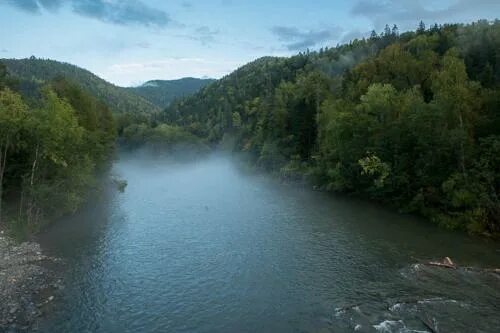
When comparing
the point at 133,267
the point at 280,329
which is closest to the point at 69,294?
the point at 133,267

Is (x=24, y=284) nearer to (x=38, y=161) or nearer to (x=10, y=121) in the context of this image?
(x=10, y=121)

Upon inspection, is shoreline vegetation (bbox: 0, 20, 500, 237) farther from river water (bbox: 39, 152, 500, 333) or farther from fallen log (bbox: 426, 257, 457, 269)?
fallen log (bbox: 426, 257, 457, 269)

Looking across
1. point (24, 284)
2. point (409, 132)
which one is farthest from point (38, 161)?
point (409, 132)

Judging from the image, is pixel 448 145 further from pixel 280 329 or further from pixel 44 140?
pixel 44 140

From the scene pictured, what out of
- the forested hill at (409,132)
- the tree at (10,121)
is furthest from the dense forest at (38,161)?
the forested hill at (409,132)

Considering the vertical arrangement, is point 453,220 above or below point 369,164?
below

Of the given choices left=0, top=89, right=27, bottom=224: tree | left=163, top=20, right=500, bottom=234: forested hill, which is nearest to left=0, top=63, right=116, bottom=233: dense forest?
left=0, top=89, right=27, bottom=224: tree
